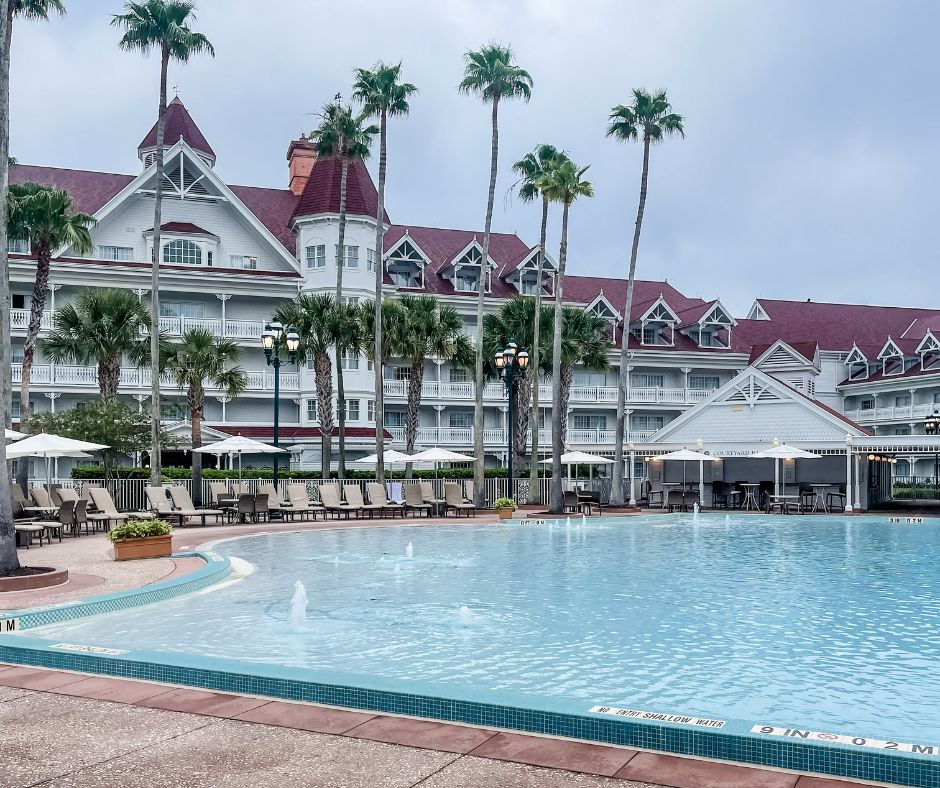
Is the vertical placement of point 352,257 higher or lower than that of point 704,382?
higher

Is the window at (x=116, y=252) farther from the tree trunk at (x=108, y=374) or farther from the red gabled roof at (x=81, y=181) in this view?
the tree trunk at (x=108, y=374)

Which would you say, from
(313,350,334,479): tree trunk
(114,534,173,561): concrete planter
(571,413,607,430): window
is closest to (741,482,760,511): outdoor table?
(571,413,607,430): window

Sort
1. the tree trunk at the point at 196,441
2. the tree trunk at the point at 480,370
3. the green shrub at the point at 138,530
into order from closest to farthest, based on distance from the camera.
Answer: the green shrub at the point at 138,530 → the tree trunk at the point at 196,441 → the tree trunk at the point at 480,370

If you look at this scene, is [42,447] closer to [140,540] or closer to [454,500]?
[140,540]

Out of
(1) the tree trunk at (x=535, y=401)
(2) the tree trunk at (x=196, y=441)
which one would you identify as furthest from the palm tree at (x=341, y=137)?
(1) the tree trunk at (x=535, y=401)

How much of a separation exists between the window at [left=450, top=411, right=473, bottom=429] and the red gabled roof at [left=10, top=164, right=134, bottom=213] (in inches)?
814

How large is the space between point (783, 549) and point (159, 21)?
24563 millimetres

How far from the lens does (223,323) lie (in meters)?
43.3

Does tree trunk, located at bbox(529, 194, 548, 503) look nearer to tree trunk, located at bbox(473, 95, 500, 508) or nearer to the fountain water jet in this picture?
tree trunk, located at bbox(473, 95, 500, 508)

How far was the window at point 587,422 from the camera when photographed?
5153 centimetres

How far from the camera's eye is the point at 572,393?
5041 centimetres

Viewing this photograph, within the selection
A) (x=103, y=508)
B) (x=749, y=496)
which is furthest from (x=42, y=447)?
(x=749, y=496)

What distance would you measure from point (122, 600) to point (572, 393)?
40.0 m

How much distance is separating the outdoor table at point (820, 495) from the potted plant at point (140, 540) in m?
25.7
